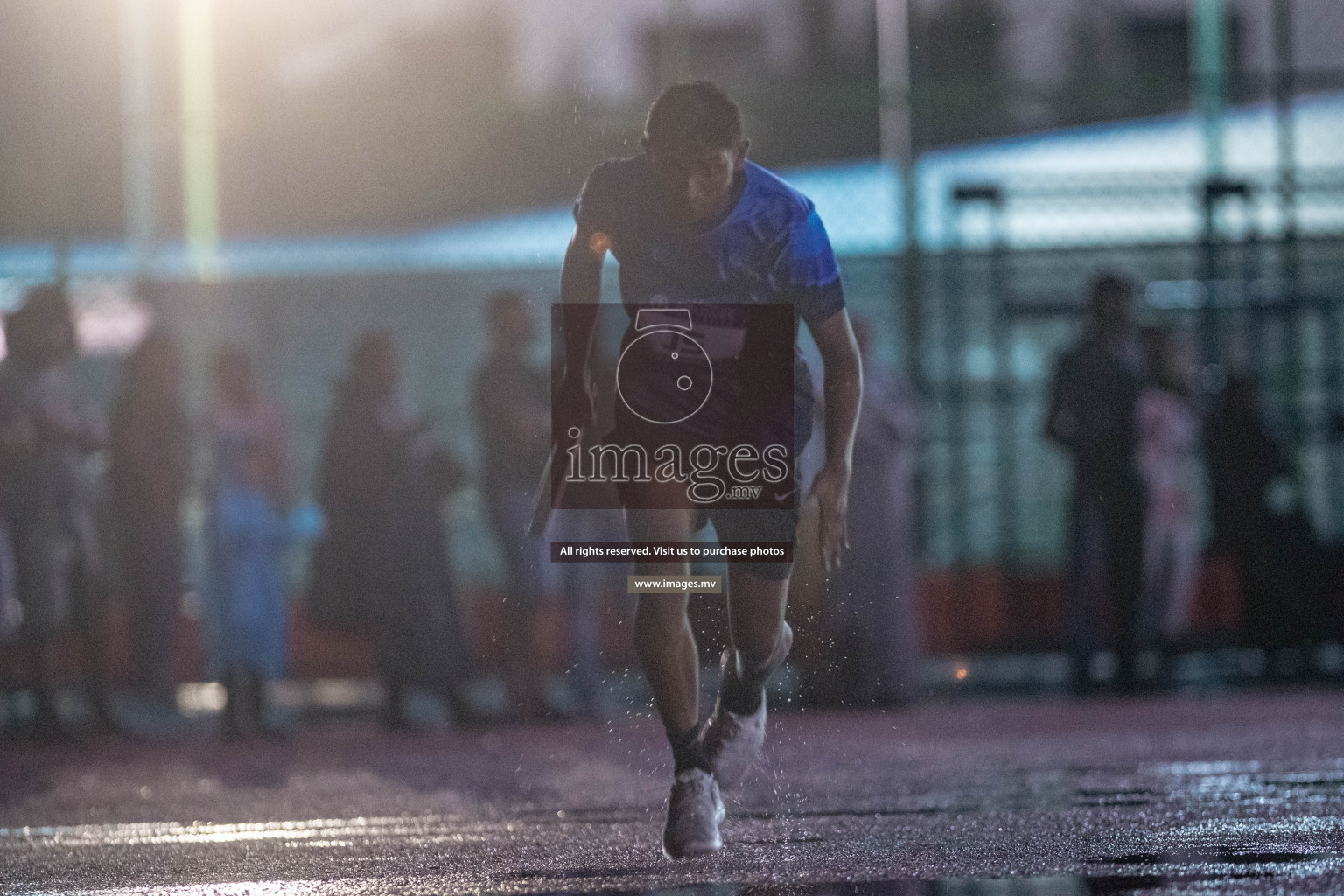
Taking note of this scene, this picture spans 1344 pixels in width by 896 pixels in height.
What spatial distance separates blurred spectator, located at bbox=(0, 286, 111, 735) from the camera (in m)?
5.89

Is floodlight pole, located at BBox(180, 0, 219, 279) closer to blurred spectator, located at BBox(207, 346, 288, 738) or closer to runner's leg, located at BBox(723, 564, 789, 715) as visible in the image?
blurred spectator, located at BBox(207, 346, 288, 738)

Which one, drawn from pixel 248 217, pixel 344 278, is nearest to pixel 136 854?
pixel 344 278

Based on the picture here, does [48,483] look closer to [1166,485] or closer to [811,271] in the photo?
[811,271]

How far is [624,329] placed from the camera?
3.81 meters

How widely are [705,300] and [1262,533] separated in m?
4.32

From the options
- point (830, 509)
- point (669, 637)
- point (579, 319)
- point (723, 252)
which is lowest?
point (669, 637)

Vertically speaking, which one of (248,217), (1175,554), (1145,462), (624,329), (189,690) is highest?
(248,217)

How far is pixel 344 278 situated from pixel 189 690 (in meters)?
2.02

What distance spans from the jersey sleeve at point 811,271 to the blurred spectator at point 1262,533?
387 cm

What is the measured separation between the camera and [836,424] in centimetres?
387

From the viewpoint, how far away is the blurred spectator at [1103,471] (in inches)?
251

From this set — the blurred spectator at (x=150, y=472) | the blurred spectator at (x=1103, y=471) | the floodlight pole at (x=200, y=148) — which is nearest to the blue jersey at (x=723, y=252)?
the blurred spectator at (x=1103, y=471)

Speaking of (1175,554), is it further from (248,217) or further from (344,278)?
(248,217)

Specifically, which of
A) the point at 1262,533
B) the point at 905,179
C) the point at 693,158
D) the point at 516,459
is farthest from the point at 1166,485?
the point at 693,158
